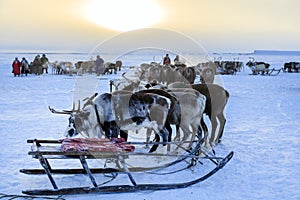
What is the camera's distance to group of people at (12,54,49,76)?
75.2ft

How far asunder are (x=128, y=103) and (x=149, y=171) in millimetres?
944

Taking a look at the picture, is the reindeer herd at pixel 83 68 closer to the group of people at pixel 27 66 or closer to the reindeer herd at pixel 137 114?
the group of people at pixel 27 66

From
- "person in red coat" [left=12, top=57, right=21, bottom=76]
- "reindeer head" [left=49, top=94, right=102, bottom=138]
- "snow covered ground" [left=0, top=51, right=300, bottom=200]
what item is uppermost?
"person in red coat" [left=12, top=57, right=21, bottom=76]

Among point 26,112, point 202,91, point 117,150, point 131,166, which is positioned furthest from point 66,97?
point 117,150

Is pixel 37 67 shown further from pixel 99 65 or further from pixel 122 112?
pixel 122 112

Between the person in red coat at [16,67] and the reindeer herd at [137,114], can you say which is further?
the person in red coat at [16,67]

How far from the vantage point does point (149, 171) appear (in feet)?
15.9

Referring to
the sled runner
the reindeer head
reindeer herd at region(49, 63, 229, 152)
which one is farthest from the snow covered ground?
reindeer herd at region(49, 63, 229, 152)

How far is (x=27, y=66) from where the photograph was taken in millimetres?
24047

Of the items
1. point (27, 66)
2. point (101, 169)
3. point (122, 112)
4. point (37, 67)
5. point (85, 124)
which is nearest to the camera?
point (101, 169)

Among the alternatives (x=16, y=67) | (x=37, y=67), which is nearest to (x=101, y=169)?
(x=16, y=67)

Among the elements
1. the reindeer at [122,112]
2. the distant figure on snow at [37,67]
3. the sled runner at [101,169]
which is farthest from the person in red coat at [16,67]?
the sled runner at [101,169]

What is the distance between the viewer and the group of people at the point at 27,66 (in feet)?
75.2

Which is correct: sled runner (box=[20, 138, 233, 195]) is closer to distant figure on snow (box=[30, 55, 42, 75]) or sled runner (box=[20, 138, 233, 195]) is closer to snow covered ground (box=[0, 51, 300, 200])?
snow covered ground (box=[0, 51, 300, 200])
